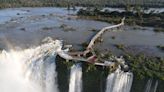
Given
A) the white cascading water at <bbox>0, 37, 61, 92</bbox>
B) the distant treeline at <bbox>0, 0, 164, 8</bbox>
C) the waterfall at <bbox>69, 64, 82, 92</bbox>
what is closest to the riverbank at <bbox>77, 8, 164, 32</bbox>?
the distant treeline at <bbox>0, 0, 164, 8</bbox>

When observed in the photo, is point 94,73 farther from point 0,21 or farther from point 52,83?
point 0,21

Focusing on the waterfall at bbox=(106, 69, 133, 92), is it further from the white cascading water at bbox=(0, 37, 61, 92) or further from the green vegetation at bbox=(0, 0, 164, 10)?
the green vegetation at bbox=(0, 0, 164, 10)

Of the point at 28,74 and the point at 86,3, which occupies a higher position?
the point at 28,74

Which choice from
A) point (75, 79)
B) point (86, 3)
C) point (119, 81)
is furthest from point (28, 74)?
point (86, 3)

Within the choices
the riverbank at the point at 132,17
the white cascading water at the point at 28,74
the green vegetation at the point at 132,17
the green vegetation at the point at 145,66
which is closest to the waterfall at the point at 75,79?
the white cascading water at the point at 28,74

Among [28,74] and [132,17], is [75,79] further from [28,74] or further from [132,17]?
[132,17]

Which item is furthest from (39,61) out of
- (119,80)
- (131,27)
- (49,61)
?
(131,27)
